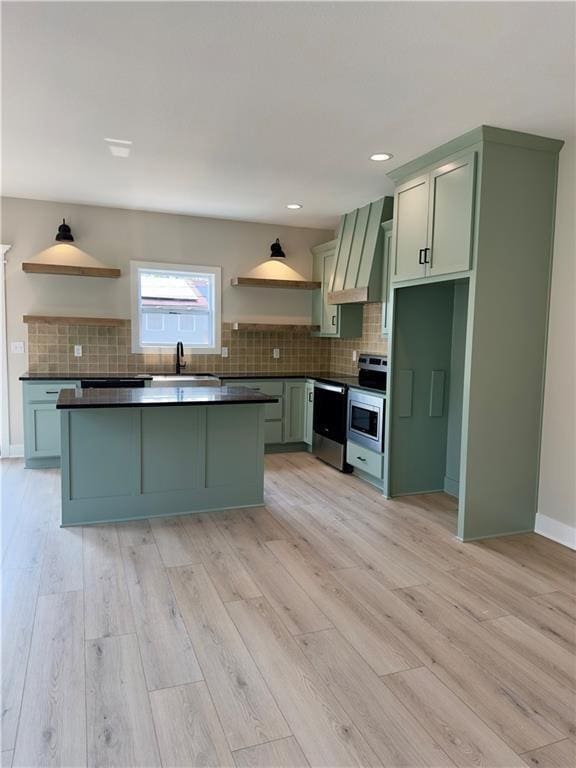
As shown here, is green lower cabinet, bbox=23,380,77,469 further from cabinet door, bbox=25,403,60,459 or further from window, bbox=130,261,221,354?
window, bbox=130,261,221,354

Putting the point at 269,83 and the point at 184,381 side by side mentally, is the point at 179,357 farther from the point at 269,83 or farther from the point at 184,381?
the point at 269,83

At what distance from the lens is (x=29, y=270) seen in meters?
5.15

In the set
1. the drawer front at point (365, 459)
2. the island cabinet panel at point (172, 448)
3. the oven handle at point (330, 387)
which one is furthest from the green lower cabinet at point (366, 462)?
the island cabinet panel at point (172, 448)

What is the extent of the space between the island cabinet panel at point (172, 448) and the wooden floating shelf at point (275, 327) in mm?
2318

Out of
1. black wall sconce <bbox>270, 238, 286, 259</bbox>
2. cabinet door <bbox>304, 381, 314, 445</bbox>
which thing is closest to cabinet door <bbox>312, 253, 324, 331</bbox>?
black wall sconce <bbox>270, 238, 286, 259</bbox>

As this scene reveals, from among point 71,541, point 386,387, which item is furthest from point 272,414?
point 71,541

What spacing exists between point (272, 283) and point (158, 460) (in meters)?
2.96

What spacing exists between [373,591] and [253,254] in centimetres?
438

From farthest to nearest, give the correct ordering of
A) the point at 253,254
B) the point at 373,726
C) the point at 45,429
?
the point at 253,254 → the point at 45,429 → the point at 373,726

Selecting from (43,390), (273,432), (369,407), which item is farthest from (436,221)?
(43,390)

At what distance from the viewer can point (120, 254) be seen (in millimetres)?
5625

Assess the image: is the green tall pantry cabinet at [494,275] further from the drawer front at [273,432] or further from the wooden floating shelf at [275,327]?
the drawer front at [273,432]

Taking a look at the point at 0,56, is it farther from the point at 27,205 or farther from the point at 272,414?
the point at 272,414

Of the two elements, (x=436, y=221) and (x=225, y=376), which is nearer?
(x=436, y=221)
